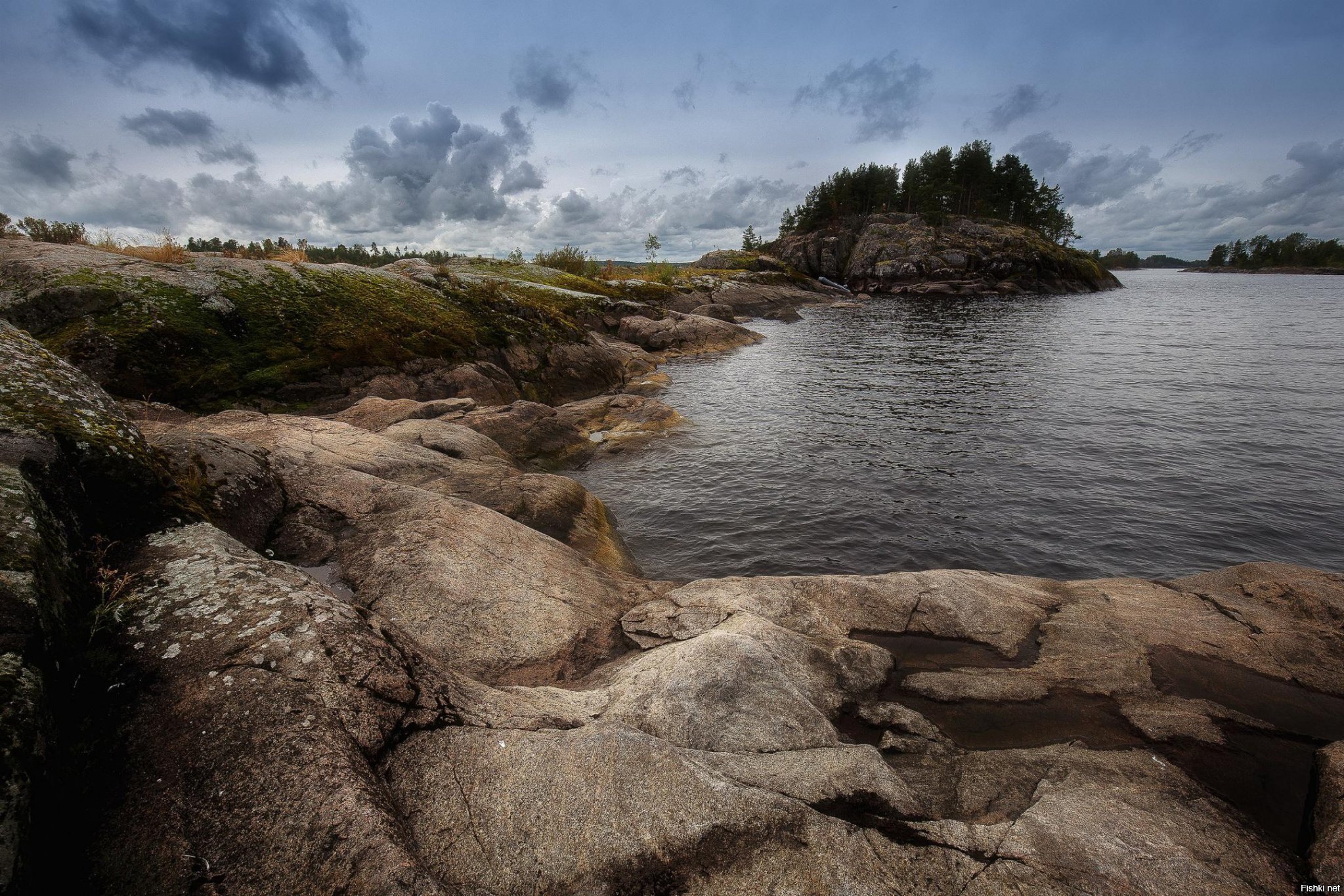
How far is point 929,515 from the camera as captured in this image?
1561 centimetres

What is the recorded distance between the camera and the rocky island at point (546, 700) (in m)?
3.64

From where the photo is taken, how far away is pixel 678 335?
45781 millimetres

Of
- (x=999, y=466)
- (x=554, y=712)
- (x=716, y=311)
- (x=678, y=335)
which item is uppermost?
(x=554, y=712)

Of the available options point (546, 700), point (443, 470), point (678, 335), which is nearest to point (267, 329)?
point (443, 470)

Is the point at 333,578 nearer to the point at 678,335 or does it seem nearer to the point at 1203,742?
the point at 1203,742

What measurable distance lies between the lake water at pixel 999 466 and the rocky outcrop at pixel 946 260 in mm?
67200

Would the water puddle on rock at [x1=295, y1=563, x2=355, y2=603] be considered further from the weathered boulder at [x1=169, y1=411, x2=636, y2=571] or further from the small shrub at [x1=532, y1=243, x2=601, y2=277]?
the small shrub at [x1=532, y1=243, x2=601, y2=277]

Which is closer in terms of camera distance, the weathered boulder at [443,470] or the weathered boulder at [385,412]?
the weathered boulder at [443,470]

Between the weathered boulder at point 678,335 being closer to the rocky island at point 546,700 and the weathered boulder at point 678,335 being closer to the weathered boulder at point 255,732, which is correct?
the rocky island at point 546,700

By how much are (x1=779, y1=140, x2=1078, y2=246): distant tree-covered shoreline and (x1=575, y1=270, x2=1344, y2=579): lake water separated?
100 metres

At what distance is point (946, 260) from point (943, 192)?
3149cm

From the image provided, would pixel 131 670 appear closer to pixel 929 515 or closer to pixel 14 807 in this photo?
pixel 14 807

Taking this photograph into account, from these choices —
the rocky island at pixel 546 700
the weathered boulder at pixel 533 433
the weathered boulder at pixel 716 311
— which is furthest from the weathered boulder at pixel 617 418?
the weathered boulder at pixel 716 311

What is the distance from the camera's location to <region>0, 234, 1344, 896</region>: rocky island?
3641mm
